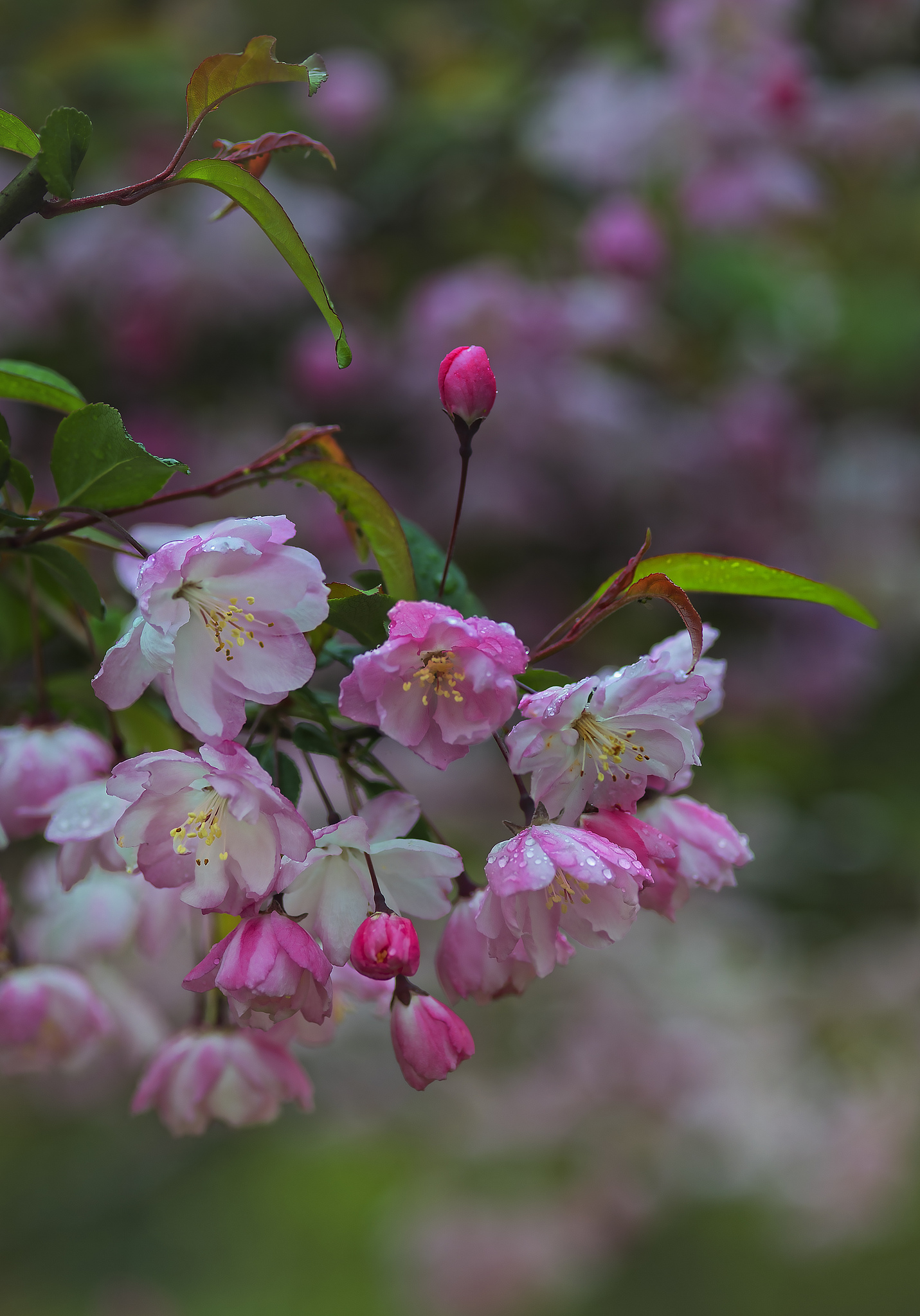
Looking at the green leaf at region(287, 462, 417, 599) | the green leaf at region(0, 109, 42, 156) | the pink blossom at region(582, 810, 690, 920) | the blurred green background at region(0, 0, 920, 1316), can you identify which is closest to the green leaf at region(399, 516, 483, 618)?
the green leaf at region(287, 462, 417, 599)

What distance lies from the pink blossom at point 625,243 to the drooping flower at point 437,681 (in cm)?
127

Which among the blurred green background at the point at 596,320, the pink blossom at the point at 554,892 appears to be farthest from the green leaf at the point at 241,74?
the blurred green background at the point at 596,320

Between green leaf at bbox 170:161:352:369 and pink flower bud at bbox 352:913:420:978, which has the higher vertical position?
green leaf at bbox 170:161:352:369

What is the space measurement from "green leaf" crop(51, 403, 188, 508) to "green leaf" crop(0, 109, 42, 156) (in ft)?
0.37

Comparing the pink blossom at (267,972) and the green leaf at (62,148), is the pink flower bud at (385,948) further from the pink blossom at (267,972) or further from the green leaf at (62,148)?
the green leaf at (62,148)

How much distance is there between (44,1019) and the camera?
669mm

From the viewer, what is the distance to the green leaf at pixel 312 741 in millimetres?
546

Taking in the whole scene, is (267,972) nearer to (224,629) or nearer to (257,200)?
(224,629)

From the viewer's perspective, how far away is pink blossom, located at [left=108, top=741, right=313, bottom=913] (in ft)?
1.54

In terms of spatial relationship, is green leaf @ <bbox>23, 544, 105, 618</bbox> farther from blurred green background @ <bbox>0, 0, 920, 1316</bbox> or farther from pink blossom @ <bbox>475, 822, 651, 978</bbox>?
blurred green background @ <bbox>0, 0, 920, 1316</bbox>

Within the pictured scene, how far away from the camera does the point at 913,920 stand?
91.8 inches

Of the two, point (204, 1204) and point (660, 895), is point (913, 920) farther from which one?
point (204, 1204)

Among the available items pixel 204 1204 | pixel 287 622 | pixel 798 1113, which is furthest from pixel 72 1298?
pixel 287 622

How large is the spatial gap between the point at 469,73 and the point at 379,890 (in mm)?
1737
